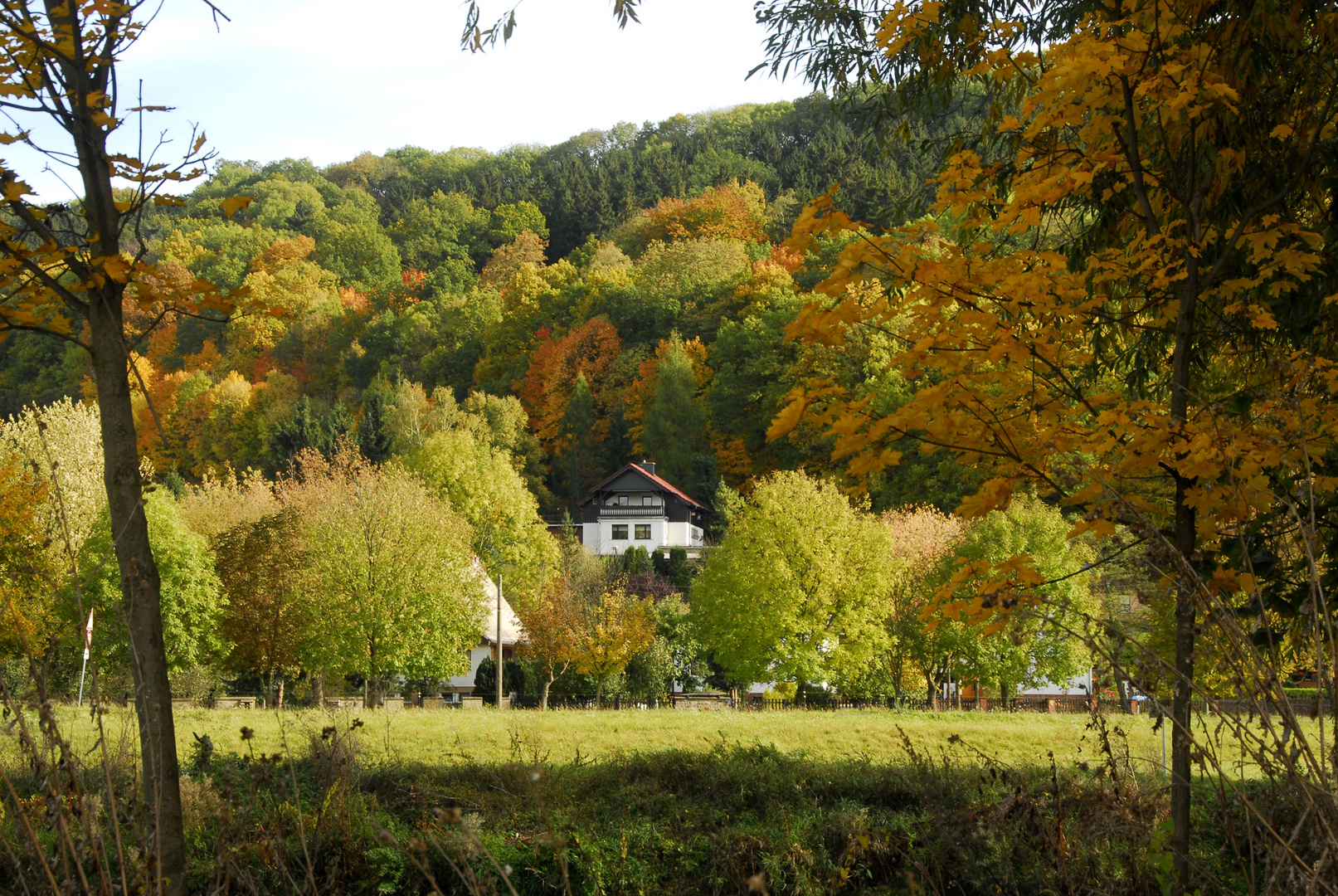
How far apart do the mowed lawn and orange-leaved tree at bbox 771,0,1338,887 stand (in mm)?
7676

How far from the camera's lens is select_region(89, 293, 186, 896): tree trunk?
358 cm

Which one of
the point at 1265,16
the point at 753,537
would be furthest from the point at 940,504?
the point at 1265,16

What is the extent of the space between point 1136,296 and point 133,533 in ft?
12.9

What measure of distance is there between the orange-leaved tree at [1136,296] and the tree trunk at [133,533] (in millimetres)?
2313

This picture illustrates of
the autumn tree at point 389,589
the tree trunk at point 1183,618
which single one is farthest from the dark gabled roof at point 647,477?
the tree trunk at point 1183,618

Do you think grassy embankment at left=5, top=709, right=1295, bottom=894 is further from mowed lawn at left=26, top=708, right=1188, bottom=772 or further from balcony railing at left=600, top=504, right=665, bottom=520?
balcony railing at left=600, top=504, right=665, bottom=520

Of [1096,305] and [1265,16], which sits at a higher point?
[1265,16]

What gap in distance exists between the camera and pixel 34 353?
60.1m

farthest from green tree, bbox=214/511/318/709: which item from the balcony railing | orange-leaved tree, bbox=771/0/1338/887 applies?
the balcony railing

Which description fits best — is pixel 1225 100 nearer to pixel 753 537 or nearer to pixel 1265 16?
pixel 1265 16

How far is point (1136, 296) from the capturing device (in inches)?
164

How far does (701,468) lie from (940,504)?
13.6 meters

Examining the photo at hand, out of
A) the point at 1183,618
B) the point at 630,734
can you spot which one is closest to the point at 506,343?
the point at 630,734

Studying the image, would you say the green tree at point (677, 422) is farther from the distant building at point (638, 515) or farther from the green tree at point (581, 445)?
the green tree at point (581, 445)
